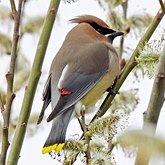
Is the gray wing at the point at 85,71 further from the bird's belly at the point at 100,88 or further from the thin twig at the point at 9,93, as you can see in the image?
the thin twig at the point at 9,93

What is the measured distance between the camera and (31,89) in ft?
3.27

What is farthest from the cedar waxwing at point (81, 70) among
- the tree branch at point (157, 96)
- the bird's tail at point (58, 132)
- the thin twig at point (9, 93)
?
the tree branch at point (157, 96)

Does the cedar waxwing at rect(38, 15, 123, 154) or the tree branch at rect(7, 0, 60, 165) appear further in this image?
the cedar waxwing at rect(38, 15, 123, 154)

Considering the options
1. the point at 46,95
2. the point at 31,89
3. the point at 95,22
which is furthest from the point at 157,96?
the point at 95,22

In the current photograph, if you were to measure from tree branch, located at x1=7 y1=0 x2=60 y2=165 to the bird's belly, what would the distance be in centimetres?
88

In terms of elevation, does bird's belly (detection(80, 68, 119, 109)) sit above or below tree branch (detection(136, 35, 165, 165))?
below

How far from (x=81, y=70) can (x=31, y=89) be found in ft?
3.75

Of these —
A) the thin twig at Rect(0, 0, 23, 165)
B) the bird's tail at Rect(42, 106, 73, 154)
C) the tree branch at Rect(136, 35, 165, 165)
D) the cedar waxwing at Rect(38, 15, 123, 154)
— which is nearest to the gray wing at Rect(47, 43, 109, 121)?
the cedar waxwing at Rect(38, 15, 123, 154)

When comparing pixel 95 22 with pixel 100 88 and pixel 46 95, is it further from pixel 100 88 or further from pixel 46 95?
pixel 46 95

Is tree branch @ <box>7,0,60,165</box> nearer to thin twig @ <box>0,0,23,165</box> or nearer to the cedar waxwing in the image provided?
thin twig @ <box>0,0,23,165</box>

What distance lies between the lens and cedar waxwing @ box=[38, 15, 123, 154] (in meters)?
1.73

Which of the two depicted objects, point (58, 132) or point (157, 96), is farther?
point (58, 132)

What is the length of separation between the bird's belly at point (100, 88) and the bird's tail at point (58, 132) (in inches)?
8.8

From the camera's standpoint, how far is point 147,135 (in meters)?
0.37
